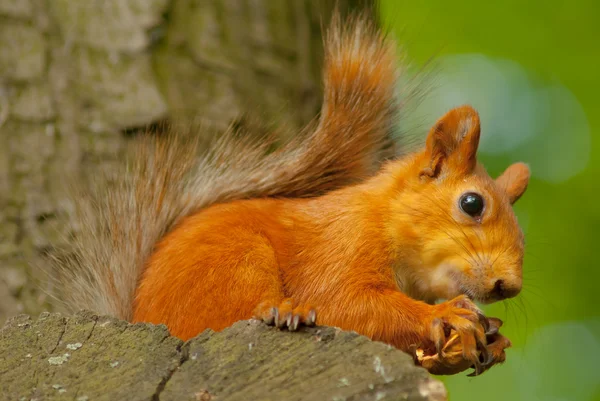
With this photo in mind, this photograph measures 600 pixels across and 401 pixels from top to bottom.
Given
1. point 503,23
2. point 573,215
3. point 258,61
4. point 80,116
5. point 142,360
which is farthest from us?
point 503,23

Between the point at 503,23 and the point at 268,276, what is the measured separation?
2.29 m

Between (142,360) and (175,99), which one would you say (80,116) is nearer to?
(175,99)

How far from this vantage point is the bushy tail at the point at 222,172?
1.84 metres

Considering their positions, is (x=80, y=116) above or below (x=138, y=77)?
below

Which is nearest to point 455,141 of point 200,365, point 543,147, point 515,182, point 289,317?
point 515,182

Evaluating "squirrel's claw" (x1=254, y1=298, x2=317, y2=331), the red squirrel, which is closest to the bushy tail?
the red squirrel

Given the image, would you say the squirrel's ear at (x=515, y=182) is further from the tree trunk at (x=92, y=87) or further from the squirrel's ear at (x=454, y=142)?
the tree trunk at (x=92, y=87)

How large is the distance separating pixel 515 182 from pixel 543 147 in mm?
1686

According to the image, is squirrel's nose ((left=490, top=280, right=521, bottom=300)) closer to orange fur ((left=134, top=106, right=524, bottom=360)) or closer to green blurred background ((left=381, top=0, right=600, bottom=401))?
orange fur ((left=134, top=106, right=524, bottom=360))

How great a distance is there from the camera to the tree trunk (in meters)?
1.96

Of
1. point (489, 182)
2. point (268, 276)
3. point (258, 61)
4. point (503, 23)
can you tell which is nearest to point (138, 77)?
point (258, 61)

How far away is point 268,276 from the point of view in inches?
66.4

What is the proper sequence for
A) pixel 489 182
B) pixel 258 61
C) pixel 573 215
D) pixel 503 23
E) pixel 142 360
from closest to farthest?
pixel 142 360 → pixel 489 182 → pixel 258 61 → pixel 573 215 → pixel 503 23

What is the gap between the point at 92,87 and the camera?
2025 millimetres
